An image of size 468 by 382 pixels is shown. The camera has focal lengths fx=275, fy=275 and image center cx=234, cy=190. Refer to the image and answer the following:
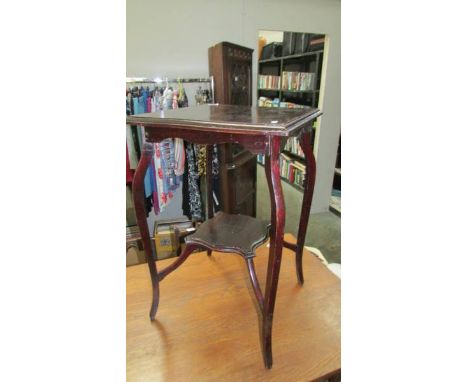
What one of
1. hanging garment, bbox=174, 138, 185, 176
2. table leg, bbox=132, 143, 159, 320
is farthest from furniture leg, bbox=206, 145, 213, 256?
hanging garment, bbox=174, 138, 185, 176

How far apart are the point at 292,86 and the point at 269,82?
65cm

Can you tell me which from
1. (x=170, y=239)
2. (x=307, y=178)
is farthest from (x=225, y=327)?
(x=170, y=239)

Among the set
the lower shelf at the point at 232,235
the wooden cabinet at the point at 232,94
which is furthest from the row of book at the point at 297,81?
the lower shelf at the point at 232,235

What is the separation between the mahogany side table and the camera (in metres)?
0.63

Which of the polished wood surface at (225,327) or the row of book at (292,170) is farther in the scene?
the row of book at (292,170)

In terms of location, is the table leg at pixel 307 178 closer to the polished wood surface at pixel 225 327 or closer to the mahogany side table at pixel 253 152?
the mahogany side table at pixel 253 152

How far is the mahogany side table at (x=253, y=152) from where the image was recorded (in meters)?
0.63

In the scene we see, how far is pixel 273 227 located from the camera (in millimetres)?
701

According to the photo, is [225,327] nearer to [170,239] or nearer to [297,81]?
[170,239]

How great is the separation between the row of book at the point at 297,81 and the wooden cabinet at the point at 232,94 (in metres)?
1.19
